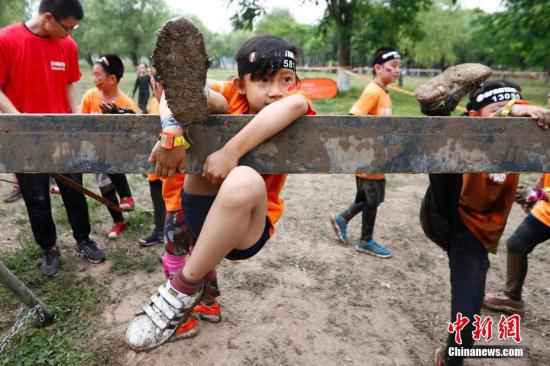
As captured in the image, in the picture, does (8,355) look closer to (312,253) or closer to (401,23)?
(312,253)

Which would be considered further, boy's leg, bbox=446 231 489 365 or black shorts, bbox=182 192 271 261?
boy's leg, bbox=446 231 489 365

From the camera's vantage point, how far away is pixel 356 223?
4.59 m

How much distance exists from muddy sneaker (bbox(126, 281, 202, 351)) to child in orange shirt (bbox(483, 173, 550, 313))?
2.16 meters

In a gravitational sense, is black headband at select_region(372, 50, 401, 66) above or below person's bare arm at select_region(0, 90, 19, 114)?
above

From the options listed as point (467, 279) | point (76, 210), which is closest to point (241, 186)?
point (467, 279)

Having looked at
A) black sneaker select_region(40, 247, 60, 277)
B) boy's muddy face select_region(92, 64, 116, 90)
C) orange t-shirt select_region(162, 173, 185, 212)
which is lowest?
black sneaker select_region(40, 247, 60, 277)

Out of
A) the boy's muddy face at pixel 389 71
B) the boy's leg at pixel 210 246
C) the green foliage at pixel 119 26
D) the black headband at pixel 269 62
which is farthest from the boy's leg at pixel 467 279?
the green foliage at pixel 119 26

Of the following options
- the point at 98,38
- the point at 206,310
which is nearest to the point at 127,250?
the point at 206,310

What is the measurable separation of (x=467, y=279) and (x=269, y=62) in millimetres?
1422

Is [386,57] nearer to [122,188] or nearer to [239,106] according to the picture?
[239,106]

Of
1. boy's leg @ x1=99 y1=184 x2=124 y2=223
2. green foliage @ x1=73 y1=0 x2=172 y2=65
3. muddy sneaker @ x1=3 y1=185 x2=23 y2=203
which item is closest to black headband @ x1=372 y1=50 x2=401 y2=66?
boy's leg @ x1=99 y1=184 x2=124 y2=223

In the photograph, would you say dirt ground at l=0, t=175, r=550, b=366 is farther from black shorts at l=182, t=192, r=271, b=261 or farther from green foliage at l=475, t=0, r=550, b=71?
green foliage at l=475, t=0, r=550, b=71

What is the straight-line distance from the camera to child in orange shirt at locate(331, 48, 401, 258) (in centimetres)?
373

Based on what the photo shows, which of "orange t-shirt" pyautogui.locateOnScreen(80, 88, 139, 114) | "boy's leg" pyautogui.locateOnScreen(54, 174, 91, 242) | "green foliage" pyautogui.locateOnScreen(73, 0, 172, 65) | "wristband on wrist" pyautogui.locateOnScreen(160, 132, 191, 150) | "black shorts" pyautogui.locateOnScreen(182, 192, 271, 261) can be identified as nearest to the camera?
"wristband on wrist" pyautogui.locateOnScreen(160, 132, 191, 150)
